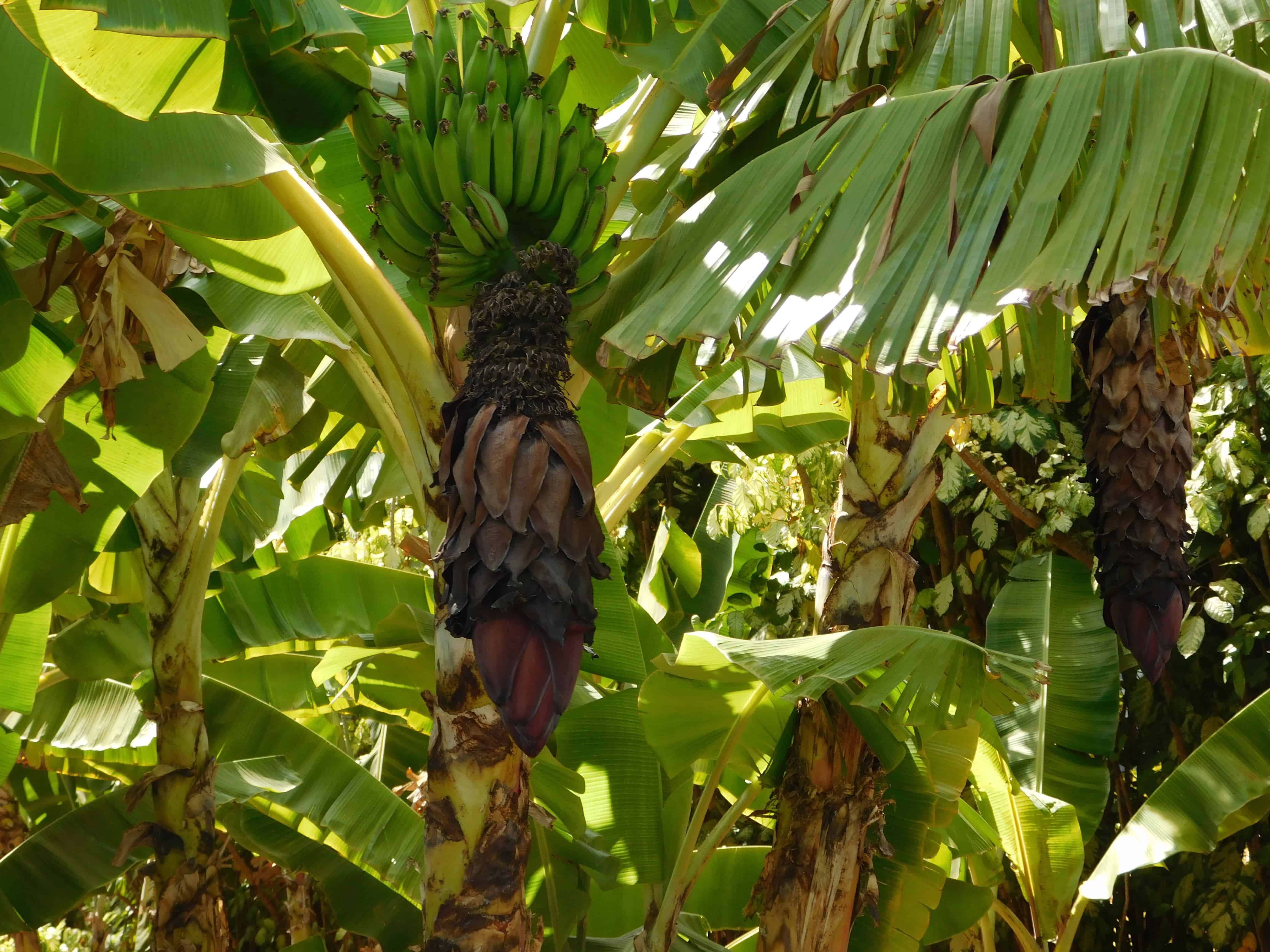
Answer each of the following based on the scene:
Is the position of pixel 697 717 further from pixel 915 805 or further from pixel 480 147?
pixel 480 147

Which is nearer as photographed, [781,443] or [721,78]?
[721,78]

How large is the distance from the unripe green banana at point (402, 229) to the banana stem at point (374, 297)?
0.10 m

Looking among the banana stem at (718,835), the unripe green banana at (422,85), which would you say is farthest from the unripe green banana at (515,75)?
the banana stem at (718,835)

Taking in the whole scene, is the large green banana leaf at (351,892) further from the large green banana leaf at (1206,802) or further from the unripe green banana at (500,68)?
the unripe green banana at (500,68)

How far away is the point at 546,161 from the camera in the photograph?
55.3 inches

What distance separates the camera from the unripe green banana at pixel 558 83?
4.96ft

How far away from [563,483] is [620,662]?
0.90 meters

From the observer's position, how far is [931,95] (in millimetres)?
1327

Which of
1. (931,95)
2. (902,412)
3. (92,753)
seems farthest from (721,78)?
(92,753)

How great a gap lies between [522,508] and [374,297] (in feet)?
1.84

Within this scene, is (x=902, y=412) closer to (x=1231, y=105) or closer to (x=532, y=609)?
(x=1231, y=105)

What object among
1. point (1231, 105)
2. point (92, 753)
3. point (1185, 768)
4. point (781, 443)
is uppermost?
point (1231, 105)

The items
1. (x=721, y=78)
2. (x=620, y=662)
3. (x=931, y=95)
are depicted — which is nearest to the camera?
(x=931, y=95)

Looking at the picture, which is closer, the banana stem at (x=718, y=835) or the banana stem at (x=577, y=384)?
the banana stem at (x=577, y=384)
